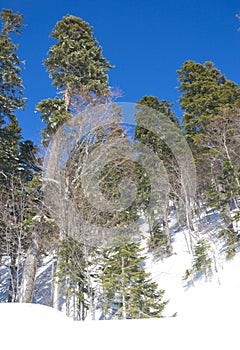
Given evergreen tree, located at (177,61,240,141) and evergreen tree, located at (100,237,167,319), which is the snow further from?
evergreen tree, located at (177,61,240,141)

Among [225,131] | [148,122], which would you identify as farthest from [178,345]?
[148,122]

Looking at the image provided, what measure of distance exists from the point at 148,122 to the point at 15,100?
8.55 metres

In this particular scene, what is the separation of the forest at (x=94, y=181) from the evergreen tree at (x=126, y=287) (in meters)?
0.03

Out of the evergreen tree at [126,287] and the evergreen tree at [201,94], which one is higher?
the evergreen tree at [201,94]

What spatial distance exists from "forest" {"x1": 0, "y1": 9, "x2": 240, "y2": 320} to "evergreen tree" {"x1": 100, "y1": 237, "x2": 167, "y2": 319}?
0.03 meters

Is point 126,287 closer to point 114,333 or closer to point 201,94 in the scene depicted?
point 114,333

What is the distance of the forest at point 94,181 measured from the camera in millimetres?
6809

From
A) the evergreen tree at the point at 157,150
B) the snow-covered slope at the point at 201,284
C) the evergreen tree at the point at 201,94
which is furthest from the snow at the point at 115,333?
the evergreen tree at the point at 201,94

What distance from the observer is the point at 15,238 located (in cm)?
838

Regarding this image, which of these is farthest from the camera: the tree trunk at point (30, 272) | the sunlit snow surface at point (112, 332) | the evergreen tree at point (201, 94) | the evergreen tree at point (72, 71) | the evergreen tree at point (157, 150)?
the evergreen tree at point (201, 94)

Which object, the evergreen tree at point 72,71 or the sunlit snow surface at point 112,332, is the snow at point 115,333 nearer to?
the sunlit snow surface at point 112,332

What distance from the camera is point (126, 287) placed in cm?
696

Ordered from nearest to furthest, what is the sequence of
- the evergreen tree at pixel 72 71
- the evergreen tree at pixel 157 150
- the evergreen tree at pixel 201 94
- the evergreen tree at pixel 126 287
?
1. the evergreen tree at pixel 126 287
2. the evergreen tree at pixel 72 71
3. the evergreen tree at pixel 157 150
4. the evergreen tree at pixel 201 94

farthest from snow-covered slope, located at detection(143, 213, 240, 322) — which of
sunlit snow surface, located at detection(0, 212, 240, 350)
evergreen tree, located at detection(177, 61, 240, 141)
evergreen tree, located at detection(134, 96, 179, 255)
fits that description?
evergreen tree, located at detection(177, 61, 240, 141)
